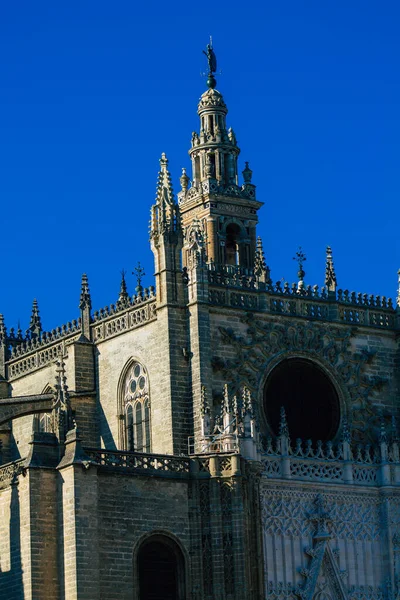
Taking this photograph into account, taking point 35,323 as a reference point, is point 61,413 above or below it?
below

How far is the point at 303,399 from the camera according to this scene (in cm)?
6269

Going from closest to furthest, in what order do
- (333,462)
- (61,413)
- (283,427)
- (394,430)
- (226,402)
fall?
(61,413) < (226,402) < (283,427) < (333,462) < (394,430)

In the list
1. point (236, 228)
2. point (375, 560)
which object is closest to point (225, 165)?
point (236, 228)

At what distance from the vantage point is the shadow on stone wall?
55.2 metres

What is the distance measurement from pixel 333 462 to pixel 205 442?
5.60 m

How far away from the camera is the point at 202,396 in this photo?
58.9m

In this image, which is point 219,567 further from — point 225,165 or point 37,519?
point 225,165

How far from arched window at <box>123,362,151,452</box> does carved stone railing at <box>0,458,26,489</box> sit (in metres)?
5.77

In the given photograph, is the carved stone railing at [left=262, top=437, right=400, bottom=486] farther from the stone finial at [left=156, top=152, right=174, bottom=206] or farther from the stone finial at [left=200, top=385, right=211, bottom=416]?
the stone finial at [left=156, top=152, right=174, bottom=206]

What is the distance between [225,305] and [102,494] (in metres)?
9.02

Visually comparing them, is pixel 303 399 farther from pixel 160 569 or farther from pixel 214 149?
pixel 214 149

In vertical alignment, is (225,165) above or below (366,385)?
above

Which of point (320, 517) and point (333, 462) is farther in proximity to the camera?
point (333, 462)

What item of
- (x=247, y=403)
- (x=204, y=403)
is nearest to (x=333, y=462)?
(x=247, y=403)
